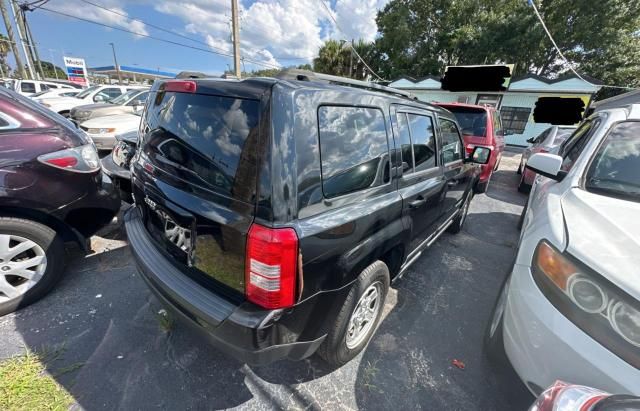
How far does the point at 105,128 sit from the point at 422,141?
6.74m

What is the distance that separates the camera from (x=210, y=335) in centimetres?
146

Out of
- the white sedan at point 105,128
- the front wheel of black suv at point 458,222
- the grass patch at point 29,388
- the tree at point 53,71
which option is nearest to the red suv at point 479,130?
the front wheel of black suv at point 458,222

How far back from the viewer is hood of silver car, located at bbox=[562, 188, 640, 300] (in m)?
1.20

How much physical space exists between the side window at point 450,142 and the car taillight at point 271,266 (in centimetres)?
225

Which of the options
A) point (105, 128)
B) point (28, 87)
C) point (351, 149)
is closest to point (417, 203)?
point (351, 149)

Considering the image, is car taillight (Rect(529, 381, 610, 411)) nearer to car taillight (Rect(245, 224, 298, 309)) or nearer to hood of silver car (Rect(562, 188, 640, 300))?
hood of silver car (Rect(562, 188, 640, 300))

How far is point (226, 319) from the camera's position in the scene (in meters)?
1.38

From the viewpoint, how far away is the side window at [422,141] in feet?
7.50

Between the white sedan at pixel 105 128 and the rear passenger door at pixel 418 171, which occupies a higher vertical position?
the rear passenger door at pixel 418 171

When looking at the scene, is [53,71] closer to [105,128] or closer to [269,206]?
[105,128]

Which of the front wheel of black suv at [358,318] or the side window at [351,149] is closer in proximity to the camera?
the side window at [351,149]

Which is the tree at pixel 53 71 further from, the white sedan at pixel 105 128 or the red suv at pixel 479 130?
the red suv at pixel 479 130

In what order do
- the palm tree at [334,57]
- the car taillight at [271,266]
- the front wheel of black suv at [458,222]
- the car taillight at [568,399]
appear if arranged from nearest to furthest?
the car taillight at [568,399]
the car taillight at [271,266]
the front wheel of black suv at [458,222]
the palm tree at [334,57]

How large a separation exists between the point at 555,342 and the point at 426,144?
5.59 ft
